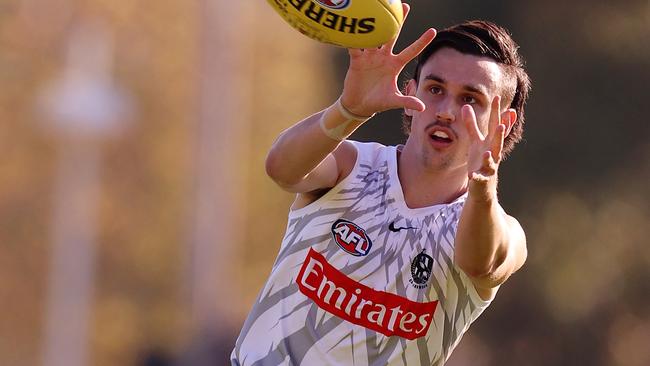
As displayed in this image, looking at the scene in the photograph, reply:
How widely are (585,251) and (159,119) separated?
11537 mm

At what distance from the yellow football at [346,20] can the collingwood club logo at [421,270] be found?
36.9 inches

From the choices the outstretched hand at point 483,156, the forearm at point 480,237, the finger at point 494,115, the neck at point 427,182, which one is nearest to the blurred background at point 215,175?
the neck at point 427,182

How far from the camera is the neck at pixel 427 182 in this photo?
6277 mm

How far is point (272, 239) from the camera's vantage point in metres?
25.5

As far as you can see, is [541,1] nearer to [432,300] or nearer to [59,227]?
[59,227]

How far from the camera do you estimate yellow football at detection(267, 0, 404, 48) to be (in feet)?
19.2

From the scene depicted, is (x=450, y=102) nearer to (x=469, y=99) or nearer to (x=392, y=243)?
(x=469, y=99)

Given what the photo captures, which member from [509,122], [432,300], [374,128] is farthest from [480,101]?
[374,128]

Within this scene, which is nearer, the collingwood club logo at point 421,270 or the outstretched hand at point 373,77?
the outstretched hand at point 373,77

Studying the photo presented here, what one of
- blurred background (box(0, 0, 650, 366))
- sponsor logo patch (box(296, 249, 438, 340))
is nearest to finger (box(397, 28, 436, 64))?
sponsor logo patch (box(296, 249, 438, 340))

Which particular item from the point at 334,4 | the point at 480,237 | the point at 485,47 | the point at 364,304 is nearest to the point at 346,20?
the point at 334,4

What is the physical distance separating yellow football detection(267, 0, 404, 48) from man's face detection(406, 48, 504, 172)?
0.40m

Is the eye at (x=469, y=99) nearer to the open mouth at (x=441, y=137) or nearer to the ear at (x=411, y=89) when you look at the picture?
the open mouth at (x=441, y=137)

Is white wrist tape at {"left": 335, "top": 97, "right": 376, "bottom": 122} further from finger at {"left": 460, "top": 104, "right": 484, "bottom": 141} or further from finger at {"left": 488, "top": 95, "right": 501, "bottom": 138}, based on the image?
finger at {"left": 488, "top": 95, "right": 501, "bottom": 138}
